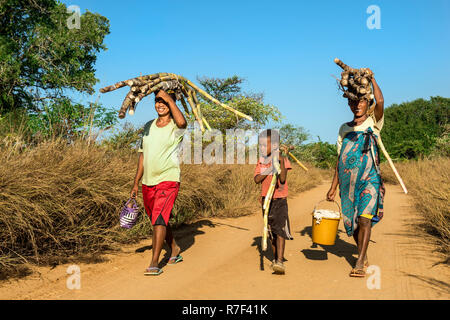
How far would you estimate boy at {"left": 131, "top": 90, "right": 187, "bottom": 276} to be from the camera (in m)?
4.58

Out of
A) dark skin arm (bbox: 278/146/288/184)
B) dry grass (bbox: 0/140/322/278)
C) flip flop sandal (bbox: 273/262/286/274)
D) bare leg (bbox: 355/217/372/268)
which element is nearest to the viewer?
dry grass (bbox: 0/140/322/278)

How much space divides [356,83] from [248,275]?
2.68m

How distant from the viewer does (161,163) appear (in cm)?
466

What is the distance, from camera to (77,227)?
16.4ft

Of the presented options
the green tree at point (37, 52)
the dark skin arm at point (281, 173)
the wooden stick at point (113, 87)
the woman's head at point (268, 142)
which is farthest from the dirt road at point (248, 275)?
the green tree at point (37, 52)

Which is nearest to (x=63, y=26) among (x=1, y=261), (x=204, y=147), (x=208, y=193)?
(x=204, y=147)

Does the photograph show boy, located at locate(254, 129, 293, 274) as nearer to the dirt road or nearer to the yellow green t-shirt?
the dirt road

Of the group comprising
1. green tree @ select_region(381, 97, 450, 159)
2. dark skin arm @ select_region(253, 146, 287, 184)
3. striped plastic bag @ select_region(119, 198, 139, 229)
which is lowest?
striped plastic bag @ select_region(119, 198, 139, 229)

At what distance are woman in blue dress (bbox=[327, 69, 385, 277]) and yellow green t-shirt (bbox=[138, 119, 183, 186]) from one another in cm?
212

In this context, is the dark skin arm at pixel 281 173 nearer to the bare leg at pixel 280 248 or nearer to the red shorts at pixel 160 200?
the bare leg at pixel 280 248

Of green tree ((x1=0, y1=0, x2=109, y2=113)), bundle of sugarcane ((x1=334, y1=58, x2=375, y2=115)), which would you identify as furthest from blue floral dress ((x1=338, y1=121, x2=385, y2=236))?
green tree ((x1=0, y1=0, x2=109, y2=113))

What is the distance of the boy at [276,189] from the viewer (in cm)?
470

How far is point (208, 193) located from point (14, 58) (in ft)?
34.1
